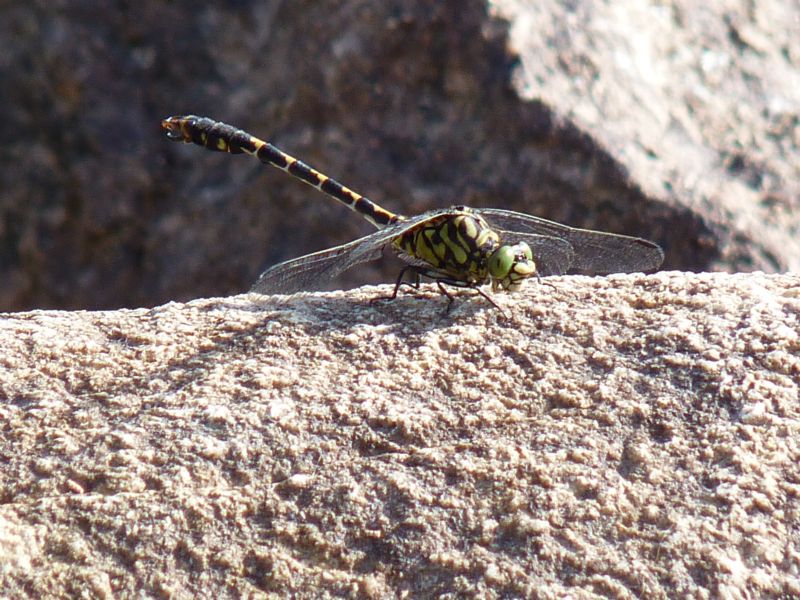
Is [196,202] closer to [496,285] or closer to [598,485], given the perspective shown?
[496,285]

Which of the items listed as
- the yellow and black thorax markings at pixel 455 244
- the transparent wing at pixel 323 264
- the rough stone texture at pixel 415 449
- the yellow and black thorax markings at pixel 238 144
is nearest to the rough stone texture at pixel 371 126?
the yellow and black thorax markings at pixel 238 144

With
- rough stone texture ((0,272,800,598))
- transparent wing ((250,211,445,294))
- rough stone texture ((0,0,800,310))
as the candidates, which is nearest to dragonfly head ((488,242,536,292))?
rough stone texture ((0,272,800,598))

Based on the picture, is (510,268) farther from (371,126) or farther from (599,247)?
(371,126)

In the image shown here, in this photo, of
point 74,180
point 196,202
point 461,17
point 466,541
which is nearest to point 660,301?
point 466,541

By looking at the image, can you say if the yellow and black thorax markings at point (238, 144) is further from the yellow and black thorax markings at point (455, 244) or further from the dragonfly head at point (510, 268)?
the dragonfly head at point (510, 268)

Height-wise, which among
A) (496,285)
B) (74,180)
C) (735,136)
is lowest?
(74,180)

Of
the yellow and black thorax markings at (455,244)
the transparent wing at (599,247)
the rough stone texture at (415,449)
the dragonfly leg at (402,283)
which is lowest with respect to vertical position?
the rough stone texture at (415,449)

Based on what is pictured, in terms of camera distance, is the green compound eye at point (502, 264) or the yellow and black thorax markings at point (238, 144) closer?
the green compound eye at point (502, 264)
